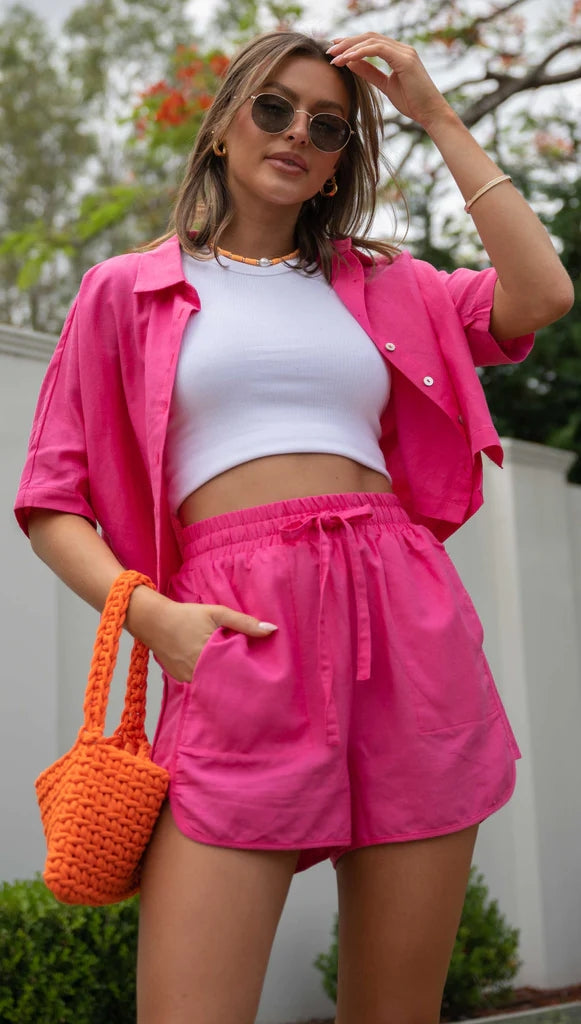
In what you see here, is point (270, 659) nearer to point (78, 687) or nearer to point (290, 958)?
point (78, 687)

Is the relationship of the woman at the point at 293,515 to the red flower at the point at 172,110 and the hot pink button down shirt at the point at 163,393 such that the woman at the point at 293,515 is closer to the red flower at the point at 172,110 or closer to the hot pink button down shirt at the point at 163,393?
the hot pink button down shirt at the point at 163,393

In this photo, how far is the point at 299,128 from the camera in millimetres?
2086

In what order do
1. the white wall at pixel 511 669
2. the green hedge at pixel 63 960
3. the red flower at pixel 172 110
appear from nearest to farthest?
the green hedge at pixel 63 960, the white wall at pixel 511 669, the red flower at pixel 172 110

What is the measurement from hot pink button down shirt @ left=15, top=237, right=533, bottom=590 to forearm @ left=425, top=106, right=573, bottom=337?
0.10 m

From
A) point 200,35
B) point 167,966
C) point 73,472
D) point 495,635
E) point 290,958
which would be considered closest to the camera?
point 167,966

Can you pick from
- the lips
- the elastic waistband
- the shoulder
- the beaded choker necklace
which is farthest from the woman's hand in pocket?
the lips

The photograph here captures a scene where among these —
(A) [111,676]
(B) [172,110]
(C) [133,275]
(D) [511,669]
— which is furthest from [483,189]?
(B) [172,110]

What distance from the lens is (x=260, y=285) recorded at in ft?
7.09

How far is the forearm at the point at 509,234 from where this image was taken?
207cm

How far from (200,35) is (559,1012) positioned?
15602 mm

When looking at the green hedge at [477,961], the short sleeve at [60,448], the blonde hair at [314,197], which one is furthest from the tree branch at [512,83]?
the short sleeve at [60,448]

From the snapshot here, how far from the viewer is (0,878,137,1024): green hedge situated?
333 centimetres

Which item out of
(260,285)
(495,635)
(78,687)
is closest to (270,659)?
(260,285)

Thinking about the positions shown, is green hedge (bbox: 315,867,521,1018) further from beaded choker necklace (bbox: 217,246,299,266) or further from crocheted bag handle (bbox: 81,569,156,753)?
beaded choker necklace (bbox: 217,246,299,266)
